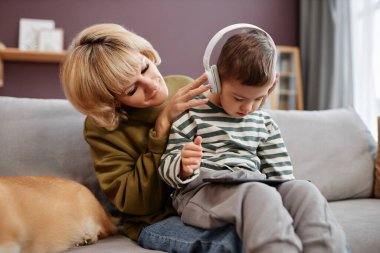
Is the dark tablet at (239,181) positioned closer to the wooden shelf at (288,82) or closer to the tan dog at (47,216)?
the tan dog at (47,216)

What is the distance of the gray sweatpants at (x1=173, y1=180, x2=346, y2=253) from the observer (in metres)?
0.93

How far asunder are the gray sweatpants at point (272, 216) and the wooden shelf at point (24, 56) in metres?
3.08

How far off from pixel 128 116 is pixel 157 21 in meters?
3.04

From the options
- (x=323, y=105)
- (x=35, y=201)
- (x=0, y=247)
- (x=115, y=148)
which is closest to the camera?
(x=0, y=247)

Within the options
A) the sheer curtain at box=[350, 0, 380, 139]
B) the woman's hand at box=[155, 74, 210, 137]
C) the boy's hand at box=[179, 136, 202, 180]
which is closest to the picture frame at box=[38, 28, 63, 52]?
the sheer curtain at box=[350, 0, 380, 139]

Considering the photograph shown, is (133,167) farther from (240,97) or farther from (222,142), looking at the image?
(240,97)

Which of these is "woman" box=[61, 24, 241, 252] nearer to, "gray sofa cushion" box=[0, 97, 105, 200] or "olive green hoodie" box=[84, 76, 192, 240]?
"olive green hoodie" box=[84, 76, 192, 240]

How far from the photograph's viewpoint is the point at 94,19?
13.6 feet

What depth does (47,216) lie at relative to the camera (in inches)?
50.4

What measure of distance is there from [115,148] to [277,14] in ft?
11.8

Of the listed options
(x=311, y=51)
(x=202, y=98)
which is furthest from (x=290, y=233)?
(x=311, y=51)

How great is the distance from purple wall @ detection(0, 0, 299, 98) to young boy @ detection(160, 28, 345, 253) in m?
3.06

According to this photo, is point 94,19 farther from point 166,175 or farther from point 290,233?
point 290,233

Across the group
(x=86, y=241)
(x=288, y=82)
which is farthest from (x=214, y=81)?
(x=288, y=82)
